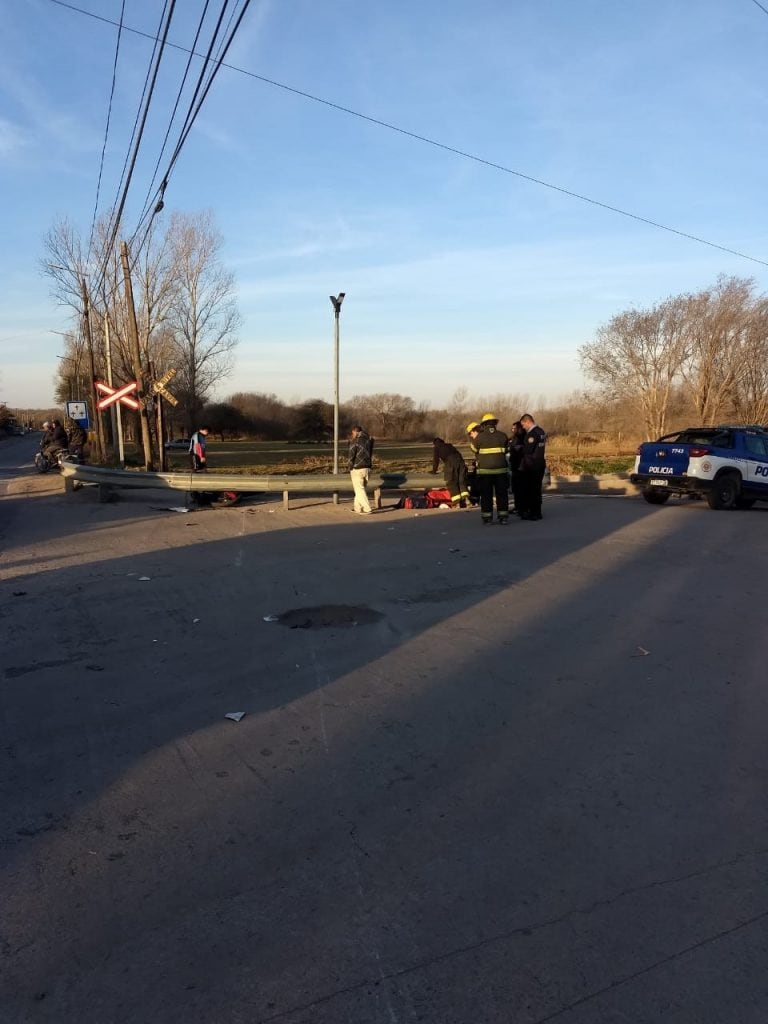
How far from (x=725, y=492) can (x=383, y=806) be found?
47.4ft

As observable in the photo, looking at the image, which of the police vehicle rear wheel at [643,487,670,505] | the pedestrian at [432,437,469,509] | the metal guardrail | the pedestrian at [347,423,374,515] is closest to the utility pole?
the metal guardrail

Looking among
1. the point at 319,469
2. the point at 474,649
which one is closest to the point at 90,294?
the point at 319,469

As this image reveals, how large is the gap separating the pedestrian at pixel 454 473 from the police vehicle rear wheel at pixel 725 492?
5.22 meters

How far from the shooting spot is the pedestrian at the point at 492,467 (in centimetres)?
1320

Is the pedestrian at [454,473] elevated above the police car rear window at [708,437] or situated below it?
below

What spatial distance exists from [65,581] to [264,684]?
14.2ft

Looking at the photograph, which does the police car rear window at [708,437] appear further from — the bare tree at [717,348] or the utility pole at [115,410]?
the bare tree at [717,348]

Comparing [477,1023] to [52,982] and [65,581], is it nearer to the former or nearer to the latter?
[52,982]

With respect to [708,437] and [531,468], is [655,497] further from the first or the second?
[531,468]

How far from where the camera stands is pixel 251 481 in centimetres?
1478

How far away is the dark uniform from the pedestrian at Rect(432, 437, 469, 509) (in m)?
1.89

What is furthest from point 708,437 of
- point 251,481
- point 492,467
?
point 251,481

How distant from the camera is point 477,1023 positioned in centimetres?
252

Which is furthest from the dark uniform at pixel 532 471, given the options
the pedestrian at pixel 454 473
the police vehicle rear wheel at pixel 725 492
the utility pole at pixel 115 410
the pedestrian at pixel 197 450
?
the utility pole at pixel 115 410
